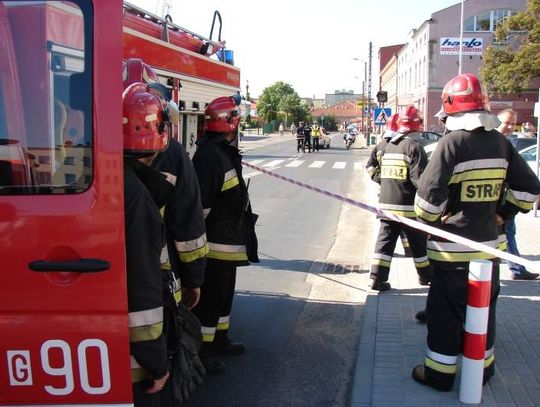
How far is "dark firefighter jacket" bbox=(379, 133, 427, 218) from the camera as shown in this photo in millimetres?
5883

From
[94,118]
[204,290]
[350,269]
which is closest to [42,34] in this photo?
[94,118]

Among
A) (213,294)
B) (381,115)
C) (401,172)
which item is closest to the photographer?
(213,294)

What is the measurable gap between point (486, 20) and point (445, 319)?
150ft

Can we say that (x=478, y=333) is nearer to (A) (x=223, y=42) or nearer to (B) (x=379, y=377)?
(B) (x=379, y=377)

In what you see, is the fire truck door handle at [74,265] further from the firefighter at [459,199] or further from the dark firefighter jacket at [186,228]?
the firefighter at [459,199]

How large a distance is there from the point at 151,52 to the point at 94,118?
2163 millimetres

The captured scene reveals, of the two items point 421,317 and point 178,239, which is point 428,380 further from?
point 178,239

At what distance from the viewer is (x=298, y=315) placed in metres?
5.54

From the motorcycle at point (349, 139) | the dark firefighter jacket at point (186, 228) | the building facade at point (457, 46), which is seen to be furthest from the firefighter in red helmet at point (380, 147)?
the building facade at point (457, 46)

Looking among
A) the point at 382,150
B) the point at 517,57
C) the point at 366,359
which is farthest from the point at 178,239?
the point at 517,57

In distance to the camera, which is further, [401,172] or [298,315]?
[401,172]

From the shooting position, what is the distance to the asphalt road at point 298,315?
157 inches

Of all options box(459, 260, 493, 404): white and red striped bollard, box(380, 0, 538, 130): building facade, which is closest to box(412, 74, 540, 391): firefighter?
box(459, 260, 493, 404): white and red striped bollard

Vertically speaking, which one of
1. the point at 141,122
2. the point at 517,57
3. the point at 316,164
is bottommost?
the point at 316,164
